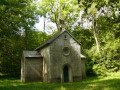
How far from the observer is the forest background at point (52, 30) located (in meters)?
24.7

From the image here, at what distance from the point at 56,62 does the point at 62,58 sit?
1.16 m

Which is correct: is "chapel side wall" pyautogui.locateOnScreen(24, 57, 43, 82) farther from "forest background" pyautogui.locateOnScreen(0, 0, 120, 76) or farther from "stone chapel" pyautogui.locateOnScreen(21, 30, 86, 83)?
"forest background" pyautogui.locateOnScreen(0, 0, 120, 76)

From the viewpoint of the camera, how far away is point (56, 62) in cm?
2047

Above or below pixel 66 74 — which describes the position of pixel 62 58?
above

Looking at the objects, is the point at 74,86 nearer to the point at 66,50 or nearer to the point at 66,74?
the point at 66,74

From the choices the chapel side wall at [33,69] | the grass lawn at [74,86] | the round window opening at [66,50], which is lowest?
the grass lawn at [74,86]

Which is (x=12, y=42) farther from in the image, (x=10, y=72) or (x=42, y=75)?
(x=42, y=75)

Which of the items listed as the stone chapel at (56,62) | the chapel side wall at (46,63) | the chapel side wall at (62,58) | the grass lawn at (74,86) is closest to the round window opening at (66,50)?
the stone chapel at (56,62)

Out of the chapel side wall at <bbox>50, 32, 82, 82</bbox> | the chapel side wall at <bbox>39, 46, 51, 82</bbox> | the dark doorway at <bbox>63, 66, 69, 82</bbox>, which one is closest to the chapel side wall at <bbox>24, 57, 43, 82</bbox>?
the chapel side wall at <bbox>39, 46, 51, 82</bbox>

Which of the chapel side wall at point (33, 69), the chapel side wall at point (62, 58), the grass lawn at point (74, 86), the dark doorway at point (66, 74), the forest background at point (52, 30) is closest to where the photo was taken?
the grass lawn at point (74, 86)

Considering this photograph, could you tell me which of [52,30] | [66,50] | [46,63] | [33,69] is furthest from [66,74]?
[52,30]

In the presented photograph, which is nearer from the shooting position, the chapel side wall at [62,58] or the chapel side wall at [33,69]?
the chapel side wall at [62,58]

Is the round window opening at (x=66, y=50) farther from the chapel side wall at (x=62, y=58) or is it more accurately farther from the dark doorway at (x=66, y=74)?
the dark doorway at (x=66, y=74)

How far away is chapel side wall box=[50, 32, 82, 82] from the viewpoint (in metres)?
20.2
